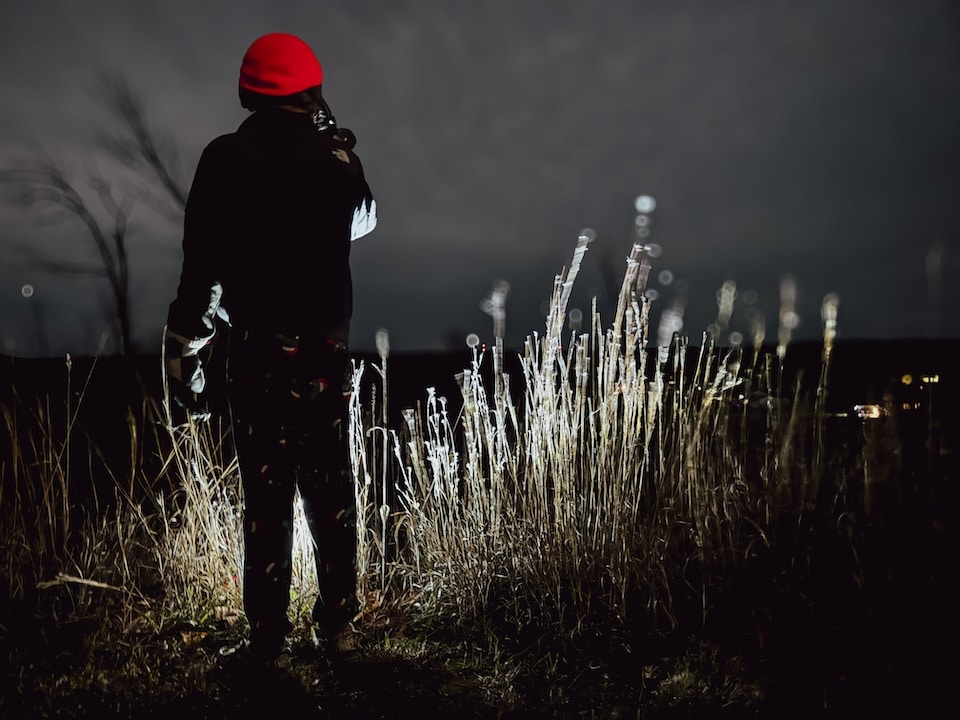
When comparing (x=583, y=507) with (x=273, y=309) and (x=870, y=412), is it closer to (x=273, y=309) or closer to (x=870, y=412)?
(x=870, y=412)

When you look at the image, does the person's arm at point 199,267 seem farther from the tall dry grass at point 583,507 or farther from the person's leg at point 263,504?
the tall dry grass at point 583,507

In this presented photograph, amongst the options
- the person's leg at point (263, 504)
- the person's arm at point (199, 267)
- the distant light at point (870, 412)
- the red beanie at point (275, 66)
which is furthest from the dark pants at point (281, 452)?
the distant light at point (870, 412)

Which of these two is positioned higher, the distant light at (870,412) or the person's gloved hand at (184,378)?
the person's gloved hand at (184,378)

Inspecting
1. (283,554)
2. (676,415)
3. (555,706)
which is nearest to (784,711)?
(555,706)

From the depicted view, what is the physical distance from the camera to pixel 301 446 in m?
1.85

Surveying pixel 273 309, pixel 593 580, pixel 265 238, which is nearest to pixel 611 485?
pixel 593 580

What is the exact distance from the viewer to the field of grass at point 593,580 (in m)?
1.78

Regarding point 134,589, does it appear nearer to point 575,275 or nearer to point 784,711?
point 575,275

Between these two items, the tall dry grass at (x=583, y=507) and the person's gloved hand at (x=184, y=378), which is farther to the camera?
the tall dry grass at (x=583, y=507)

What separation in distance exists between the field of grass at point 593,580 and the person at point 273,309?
40cm

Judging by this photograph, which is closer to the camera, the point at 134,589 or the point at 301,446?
the point at 301,446

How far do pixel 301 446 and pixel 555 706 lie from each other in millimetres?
979

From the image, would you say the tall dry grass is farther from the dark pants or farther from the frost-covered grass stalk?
the dark pants

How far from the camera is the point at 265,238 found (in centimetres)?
181
